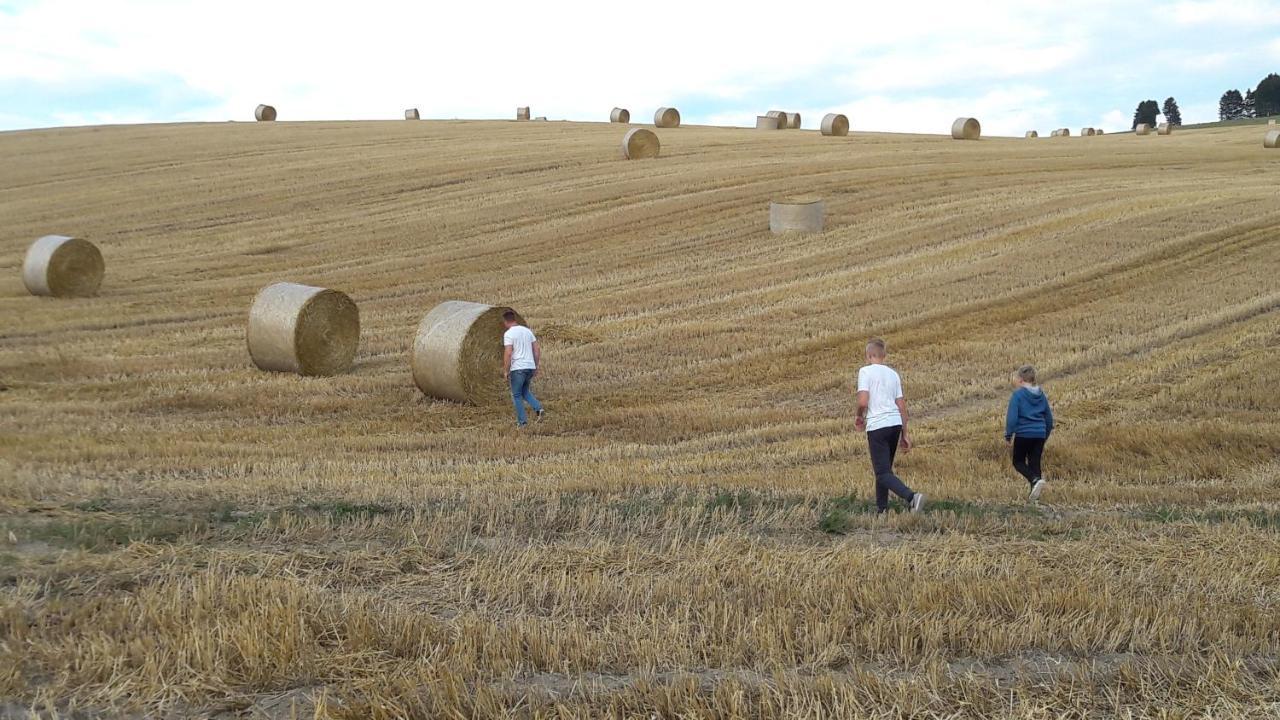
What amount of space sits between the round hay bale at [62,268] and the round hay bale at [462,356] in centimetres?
1099

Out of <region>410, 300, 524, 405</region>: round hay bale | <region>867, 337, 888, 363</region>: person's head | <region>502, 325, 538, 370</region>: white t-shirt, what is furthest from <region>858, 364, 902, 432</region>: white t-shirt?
<region>410, 300, 524, 405</region>: round hay bale

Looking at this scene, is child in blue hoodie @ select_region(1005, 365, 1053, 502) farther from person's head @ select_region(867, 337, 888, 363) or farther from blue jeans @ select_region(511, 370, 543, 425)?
blue jeans @ select_region(511, 370, 543, 425)

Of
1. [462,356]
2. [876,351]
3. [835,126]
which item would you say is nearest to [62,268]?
[462,356]

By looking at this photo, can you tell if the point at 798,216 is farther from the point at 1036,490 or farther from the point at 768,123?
the point at 768,123

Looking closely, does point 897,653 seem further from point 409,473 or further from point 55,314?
point 55,314

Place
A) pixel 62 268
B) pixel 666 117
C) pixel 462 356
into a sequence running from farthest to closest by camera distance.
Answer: pixel 666 117
pixel 62 268
pixel 462 356

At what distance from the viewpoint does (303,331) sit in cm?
1452

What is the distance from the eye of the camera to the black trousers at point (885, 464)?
794 centimetres

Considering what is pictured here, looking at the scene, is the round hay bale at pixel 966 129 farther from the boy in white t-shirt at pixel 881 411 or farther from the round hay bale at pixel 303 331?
the boy in white t-shirt at pixel 881 411

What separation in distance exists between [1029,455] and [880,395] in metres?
2.00

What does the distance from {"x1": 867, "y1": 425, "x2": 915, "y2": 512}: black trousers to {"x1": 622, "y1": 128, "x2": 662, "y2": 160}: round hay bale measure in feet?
90.7

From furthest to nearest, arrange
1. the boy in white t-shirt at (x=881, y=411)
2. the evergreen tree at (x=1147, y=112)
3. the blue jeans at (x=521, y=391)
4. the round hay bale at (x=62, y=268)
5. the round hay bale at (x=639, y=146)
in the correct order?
the evergreen tree at (x=1147, y=112) < the round hay bale at (x=639, y=146) < the round hay bale at (x=62, y=268) < the blue jeans at (x=521, y=391) < the boy in white t-shirt at (x=881, y=411)

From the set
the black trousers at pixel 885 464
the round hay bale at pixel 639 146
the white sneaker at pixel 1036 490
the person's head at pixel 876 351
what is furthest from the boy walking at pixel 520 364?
the round hay bale at pixel 639 146

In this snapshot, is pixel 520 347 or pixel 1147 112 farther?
pixel 1147 112
